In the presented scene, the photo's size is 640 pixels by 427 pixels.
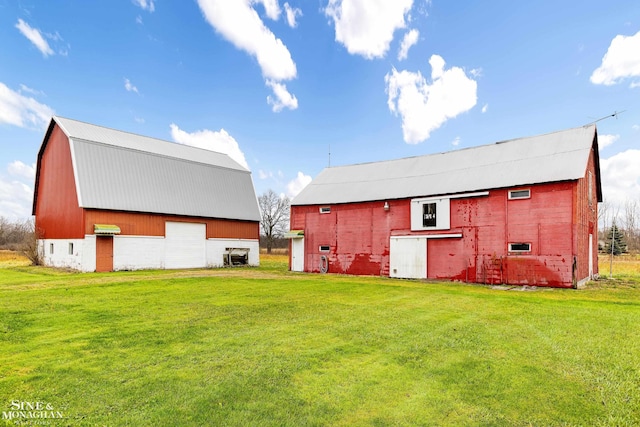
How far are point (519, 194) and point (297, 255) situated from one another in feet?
52.2

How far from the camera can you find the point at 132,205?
25.2 metres

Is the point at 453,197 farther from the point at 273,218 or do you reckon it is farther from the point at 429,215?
the point at 273,218

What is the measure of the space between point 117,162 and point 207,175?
24.4 ft

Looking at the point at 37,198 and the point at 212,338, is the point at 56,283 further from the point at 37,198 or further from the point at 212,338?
the point at 37,198

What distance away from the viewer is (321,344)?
22.6ft

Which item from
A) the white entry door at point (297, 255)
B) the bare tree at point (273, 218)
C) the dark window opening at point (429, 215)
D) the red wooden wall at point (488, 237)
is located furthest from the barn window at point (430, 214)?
the bare tree at point (273, 218)

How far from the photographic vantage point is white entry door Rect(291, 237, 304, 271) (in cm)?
2740

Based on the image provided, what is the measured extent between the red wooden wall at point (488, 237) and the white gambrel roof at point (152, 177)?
1129cm

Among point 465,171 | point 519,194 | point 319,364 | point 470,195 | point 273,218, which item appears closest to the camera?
point 319,364

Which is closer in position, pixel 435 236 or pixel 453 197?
pixel 453 197

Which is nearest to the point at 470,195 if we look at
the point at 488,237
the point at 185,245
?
the point at 488,237

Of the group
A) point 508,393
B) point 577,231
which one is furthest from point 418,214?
point 508,393

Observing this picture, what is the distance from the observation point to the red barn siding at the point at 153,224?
2342 cm

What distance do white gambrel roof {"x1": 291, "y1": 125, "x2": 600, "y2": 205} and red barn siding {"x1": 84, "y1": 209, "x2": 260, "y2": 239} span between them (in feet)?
23.1
